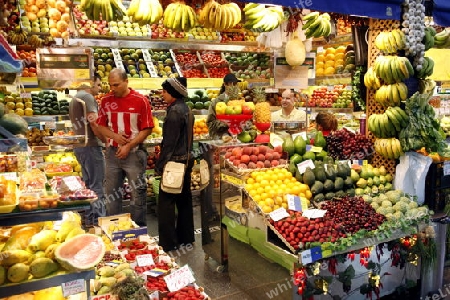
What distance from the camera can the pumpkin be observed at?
5.41 meters

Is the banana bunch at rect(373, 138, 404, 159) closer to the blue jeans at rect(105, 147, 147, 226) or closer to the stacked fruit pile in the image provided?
the blue jeans at rect(105, 147, 147, 226)

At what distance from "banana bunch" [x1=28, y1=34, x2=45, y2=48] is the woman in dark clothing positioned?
3.11 m

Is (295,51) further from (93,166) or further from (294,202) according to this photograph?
(93,166)

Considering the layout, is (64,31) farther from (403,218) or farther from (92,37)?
(403,218)

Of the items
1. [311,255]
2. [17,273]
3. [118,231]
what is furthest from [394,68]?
[17,273]

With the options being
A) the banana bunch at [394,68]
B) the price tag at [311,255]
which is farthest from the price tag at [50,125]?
the price tag at [311,255]

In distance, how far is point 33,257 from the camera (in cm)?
208

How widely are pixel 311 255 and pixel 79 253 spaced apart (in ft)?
5.88

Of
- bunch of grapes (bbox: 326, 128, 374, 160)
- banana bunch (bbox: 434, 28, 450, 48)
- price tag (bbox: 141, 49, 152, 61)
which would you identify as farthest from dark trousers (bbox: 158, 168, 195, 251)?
price tag (bbox: 141, 49, 152, 61)

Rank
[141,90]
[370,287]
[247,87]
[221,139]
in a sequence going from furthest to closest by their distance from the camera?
1. [247,87]
2. [141,90]
3. [221,139]
4. [370,287]

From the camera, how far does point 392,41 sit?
4.28 metres

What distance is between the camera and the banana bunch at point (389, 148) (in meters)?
4.34

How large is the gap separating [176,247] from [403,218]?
2.70 meters

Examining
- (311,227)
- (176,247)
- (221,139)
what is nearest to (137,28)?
(221,139)
